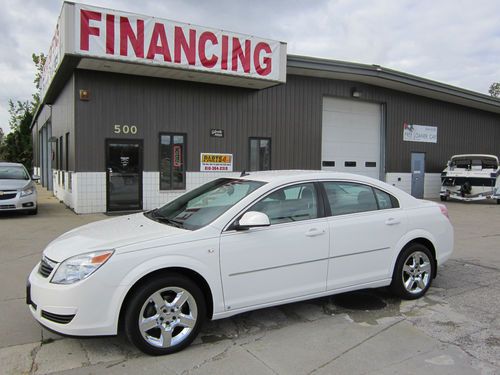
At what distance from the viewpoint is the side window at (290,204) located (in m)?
4.21

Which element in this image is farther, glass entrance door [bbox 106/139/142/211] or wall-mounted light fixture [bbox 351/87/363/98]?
wall-mounted light fixture [bbox 351/87/363/98]

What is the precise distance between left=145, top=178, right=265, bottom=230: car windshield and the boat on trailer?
15628mm

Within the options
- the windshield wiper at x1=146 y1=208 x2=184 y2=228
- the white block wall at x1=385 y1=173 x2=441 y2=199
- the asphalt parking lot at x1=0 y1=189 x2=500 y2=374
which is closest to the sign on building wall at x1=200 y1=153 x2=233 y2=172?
the white block wall at x1=385 y1=173 x2=441 y2=199

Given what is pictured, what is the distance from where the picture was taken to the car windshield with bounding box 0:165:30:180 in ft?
40.0

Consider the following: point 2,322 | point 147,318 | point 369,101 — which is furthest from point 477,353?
point 369,101

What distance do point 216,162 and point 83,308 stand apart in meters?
11.2

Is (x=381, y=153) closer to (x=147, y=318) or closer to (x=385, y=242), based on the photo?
(x=385, y=242)

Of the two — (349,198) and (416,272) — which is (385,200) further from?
(416,272)

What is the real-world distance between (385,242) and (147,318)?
2691 millimetres

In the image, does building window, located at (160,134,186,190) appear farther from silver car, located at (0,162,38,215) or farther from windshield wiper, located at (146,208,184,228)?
windshield wiper, located at (146,208,184,228)

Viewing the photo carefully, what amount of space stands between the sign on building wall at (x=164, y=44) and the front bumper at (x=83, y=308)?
8.40 metres

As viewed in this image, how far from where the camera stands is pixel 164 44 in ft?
37.1

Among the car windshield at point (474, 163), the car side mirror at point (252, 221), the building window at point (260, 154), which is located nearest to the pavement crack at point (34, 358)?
the car side mirror at point (252, 221)

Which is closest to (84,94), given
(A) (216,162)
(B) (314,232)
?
(A) (216,162)
